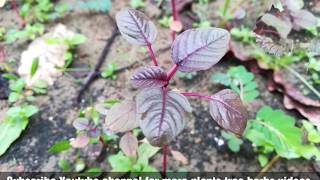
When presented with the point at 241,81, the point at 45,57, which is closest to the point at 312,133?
the point at 241,81

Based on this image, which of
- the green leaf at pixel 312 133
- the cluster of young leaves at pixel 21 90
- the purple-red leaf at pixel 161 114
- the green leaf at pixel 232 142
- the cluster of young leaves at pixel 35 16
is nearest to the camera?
the purple-red leaf at pixel 161 114

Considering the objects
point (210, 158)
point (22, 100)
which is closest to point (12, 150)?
point (22, 100)

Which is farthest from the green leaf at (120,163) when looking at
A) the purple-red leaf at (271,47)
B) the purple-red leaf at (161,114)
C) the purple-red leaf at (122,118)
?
the purple-red leaf at (271,47)

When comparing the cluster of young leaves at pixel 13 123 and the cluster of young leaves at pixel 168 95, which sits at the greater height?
the cluster of young leaves at pixel 168 95

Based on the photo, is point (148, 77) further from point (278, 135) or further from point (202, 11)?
point (202, 11)

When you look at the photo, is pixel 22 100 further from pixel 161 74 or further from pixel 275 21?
pixel 275 21

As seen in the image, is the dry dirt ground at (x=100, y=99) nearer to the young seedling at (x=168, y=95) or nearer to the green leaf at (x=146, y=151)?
the green leaf at (x=146, y=151)

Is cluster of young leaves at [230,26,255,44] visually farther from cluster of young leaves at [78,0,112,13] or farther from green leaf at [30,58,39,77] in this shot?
green leaf at [30,58,39,77]
